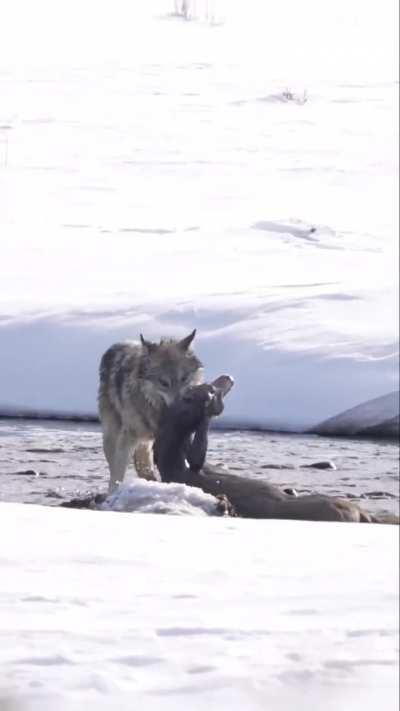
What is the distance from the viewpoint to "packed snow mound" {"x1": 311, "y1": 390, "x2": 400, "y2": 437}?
20.6 feet

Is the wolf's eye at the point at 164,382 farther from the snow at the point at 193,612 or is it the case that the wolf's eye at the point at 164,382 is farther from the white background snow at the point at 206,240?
the snow at the point at 193,612

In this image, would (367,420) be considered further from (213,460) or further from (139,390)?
(139,390)

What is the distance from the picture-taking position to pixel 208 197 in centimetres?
645

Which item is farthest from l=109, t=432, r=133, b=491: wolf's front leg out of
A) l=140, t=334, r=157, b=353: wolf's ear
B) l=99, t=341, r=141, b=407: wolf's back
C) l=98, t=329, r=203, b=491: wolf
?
l=140, t=334, r=157, b=353: wolf's ear

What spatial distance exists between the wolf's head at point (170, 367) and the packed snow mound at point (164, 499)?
30cm

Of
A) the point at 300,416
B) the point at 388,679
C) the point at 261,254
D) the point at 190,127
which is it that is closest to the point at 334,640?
the point at 388,679

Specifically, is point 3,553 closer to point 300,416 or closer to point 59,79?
point 300,416

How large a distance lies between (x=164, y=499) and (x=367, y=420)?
66 cm

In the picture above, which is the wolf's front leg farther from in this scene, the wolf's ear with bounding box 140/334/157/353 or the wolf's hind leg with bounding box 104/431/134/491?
the wolf's ear with bounding box 140/334/157/353

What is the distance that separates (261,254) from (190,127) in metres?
0.46

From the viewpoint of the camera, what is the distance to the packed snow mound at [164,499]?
20.6 feet

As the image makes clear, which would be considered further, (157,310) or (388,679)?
(157,310)

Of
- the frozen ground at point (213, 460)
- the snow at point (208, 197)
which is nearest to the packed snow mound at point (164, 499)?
the frozen ground at point (213, 460)

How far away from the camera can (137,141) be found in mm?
6461
